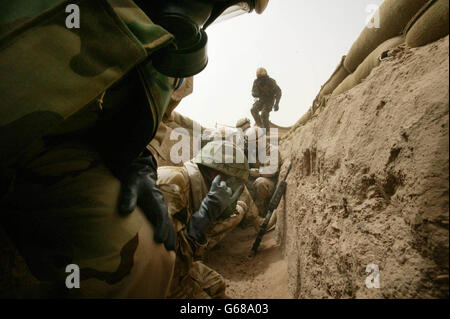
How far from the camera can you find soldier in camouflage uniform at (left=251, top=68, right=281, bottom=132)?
7.55m

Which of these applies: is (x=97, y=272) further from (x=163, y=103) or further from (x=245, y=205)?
(x=245, y=205)

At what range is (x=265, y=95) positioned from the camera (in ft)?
25.4

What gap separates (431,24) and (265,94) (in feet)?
24.1

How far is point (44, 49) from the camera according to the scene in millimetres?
491

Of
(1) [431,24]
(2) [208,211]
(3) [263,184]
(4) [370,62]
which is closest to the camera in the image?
(1) [431,24]

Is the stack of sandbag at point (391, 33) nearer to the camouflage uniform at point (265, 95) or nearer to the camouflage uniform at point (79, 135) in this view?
the camouflage uniform at point (79, 135)

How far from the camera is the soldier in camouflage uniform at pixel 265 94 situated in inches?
297

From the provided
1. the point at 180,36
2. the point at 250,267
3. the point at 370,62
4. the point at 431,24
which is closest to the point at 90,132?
the point at 180,36

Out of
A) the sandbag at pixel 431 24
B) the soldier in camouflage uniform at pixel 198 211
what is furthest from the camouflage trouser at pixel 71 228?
the sandbag at pixel 431 24

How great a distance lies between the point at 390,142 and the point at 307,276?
100 cm

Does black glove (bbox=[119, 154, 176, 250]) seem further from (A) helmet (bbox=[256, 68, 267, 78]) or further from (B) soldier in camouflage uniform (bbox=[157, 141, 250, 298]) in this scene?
(A) helmet (bbox=[256, 68, 267, 78])

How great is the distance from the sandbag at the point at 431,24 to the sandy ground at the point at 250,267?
181cm

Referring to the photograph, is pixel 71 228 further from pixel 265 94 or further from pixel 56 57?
pixel 265 94

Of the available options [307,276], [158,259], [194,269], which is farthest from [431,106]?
[194,269]
